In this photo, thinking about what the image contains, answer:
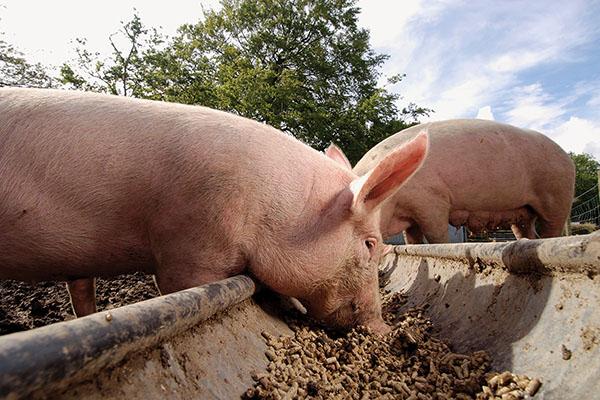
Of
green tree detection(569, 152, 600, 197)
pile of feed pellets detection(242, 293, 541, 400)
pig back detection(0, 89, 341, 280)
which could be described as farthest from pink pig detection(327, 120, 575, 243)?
green tree detection(569, 152, 600, 197)

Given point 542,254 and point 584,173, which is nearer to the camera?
point 542,254

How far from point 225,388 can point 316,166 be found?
1749 mm

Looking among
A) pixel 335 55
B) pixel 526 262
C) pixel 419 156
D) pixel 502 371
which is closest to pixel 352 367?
pixel 502 371

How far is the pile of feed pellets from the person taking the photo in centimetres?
187

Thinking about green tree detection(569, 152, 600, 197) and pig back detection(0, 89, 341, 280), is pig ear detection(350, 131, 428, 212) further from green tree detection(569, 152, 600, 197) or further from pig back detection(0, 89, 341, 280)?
green tree detection(569, 152, 600, 197)

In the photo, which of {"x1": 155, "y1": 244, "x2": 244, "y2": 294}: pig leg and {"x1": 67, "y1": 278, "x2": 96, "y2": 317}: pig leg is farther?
{"x1": 67, "y1": 278, "x2": 96, "y2": 317}: pig leg

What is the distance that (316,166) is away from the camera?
3000 mm

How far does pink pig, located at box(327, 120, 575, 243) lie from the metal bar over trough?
5.22 m

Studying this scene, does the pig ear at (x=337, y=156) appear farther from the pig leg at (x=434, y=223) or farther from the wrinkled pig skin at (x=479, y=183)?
the pig leg at (x=434, y=223)

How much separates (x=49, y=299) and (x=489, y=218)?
648cm

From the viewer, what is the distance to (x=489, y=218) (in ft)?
23.9

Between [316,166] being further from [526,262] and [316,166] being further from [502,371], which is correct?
[502,371]

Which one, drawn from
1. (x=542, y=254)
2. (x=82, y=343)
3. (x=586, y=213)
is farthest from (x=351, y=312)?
(x=586, y=213)

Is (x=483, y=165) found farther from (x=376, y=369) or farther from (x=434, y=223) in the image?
(x=376, y=369)
